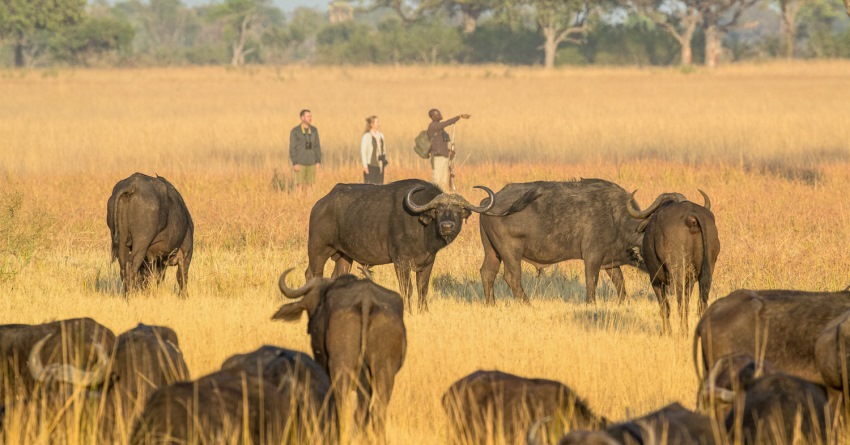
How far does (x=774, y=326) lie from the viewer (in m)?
7.14

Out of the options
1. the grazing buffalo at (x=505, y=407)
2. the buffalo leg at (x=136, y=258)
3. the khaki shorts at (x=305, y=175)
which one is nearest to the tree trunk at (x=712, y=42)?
the khaki shorts at (x=305, y=175)

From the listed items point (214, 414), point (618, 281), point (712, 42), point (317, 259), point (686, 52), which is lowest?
point (618, 281)

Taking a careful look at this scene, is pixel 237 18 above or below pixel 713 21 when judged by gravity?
above

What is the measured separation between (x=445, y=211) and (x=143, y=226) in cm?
308

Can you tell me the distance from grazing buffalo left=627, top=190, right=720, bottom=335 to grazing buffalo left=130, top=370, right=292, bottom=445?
17.7 ft

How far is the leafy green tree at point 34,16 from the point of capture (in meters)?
80.6

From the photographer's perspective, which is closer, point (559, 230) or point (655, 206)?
point (655, 206)

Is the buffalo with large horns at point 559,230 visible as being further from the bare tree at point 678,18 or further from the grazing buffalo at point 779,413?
the bare tree at point 678,18

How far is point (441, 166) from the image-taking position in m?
21.5

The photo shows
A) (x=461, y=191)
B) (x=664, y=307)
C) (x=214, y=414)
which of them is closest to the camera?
(x=214, y=414)

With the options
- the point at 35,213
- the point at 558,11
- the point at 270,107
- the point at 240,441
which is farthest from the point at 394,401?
the point at 558,11

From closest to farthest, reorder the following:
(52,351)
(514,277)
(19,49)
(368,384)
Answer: (52,351), (368,384), (514,277), (19,49)

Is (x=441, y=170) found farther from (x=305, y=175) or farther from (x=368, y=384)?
(x=368, y=384)

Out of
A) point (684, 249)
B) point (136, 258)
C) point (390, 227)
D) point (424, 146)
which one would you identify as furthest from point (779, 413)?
point (424, 146)
